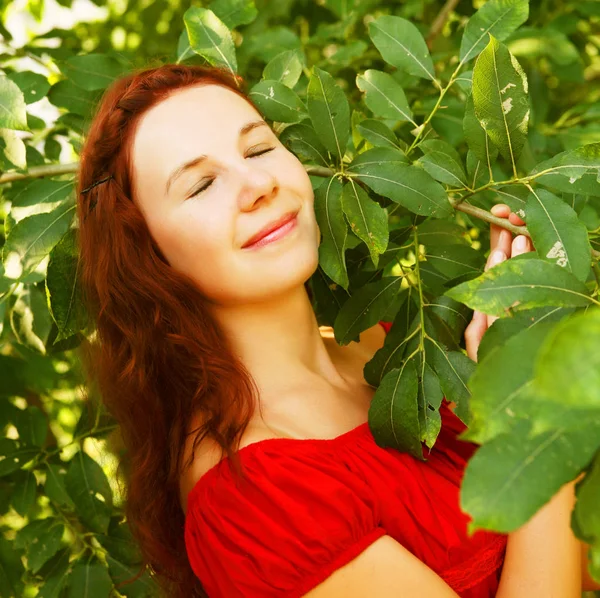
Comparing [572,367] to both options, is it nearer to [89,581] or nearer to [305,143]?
[305,143]

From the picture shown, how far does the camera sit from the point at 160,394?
1521 millimetres

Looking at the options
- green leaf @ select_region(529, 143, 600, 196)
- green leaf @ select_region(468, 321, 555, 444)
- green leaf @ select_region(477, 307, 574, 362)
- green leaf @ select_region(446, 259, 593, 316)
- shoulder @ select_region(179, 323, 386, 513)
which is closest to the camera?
green leaf @ select_region(468, 321, 555, 444)

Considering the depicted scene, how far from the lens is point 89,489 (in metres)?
1.85

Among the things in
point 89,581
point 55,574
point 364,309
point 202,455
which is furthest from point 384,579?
point 55,574

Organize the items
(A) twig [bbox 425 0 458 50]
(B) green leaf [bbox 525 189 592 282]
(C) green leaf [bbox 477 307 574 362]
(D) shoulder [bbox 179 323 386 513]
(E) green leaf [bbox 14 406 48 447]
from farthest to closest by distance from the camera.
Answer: (A) twig [bbox 425 0 458 50] < (E) green leaf [bbox 14 406 48 447] < (D) shoulder [bbox 179 323 386 513] < (B) green leaf [bbox 525 189 592 282] < (C) green leaf [bbox 477 307 574 362]

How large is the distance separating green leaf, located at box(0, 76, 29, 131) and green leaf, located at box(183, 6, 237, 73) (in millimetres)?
394

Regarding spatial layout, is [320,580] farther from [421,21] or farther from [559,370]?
[421,21]

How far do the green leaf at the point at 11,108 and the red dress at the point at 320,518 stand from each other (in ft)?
2.17

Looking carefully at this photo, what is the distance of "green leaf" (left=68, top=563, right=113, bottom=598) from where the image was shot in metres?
1.83

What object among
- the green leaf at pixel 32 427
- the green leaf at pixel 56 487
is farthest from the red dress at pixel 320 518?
the green leaf at pixel 32 427

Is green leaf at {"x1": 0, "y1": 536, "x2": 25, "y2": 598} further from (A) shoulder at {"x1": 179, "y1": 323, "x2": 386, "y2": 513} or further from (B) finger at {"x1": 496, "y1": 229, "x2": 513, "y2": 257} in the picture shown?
(B) finger at {"x1": 496, "y1": 229, "x2": 513, "y2": 257}

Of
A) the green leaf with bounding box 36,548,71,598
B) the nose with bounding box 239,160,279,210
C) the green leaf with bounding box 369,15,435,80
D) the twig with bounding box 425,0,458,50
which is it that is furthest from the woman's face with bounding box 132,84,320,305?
the twig with bounding box 425,0,458,50

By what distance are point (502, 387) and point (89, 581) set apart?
1.49 metres

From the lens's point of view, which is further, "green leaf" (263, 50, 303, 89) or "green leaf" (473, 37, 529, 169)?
"green leaf" (263, 50, 303, 89)
